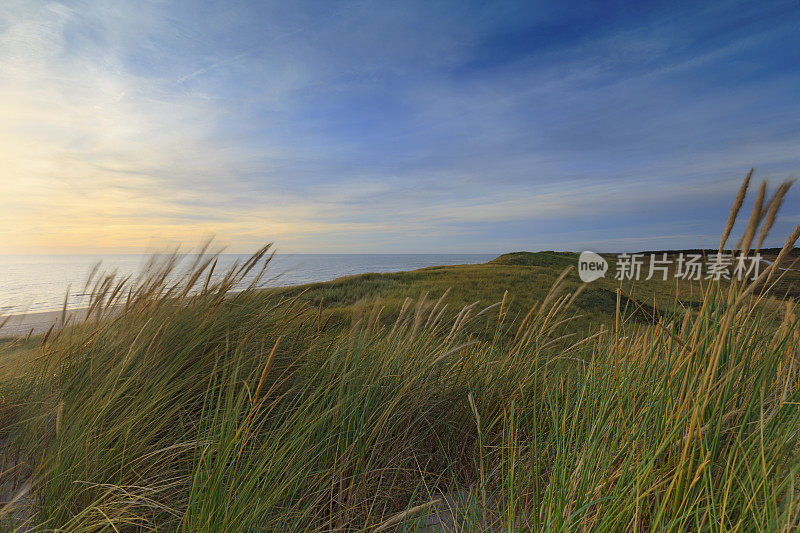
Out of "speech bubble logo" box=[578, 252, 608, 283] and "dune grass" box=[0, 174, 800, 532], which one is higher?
"speech bubble logo" box=[578, 252, 608, 283]

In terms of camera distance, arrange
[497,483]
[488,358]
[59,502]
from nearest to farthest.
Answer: [59,502] → [497,483] → [488,358]

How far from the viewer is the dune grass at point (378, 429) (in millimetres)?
1291

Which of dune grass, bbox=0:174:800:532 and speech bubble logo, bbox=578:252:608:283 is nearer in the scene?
dune grass, bbox=0:174:800:532

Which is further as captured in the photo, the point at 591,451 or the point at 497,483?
the point at 497,483

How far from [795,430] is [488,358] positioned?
170cm

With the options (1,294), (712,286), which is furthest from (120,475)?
(712,286)

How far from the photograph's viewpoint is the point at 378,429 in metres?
1.94

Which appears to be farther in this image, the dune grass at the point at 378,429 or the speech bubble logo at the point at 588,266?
the speech bubble logo at the point at 588,266

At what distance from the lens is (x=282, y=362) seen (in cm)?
258

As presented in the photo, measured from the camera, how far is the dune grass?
1.29 m

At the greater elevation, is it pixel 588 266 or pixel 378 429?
pixel 588 266

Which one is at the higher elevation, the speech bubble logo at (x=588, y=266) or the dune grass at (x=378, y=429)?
the speech bubble logo at (x=588, y=266)

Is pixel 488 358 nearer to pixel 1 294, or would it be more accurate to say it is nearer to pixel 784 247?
pixel 784 247

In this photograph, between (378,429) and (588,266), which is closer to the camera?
(378,429)
